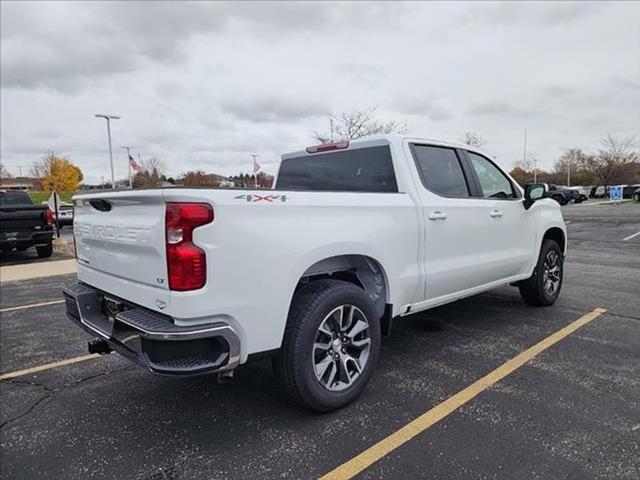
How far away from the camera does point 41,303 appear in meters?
6.67

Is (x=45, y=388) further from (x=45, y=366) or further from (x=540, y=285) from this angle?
(x=540, y=285)

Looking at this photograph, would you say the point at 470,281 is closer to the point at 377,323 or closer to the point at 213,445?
the point at 377,323

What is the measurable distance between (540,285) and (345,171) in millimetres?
2896

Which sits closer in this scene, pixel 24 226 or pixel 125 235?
pixel 125 235

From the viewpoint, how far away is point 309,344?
9.41ft

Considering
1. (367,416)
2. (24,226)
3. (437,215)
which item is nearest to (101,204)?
(367,416)

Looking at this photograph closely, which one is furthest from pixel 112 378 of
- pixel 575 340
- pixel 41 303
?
pixel 575 340

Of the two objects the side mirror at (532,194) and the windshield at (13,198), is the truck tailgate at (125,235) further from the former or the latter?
the windshield at (13,198)

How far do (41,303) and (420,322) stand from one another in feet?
17.3

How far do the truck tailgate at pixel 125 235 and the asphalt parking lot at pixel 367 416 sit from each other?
1007 millimetres

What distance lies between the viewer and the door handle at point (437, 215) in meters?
3.77

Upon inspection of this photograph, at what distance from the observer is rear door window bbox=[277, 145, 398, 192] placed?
3.85 meters

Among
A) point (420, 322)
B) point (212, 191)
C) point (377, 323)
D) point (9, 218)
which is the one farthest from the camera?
point (9, 218)

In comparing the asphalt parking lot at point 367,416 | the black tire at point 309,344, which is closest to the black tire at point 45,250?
A: the asphalt parking lot at point 367,416
